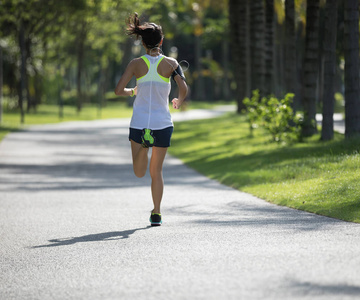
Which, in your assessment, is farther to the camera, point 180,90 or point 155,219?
point 155,219

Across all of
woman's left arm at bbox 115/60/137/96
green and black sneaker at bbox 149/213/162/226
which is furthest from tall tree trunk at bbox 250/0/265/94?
woman's left arm at bbox 115/60/137/96

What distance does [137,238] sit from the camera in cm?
794

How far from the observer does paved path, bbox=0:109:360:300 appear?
557cm

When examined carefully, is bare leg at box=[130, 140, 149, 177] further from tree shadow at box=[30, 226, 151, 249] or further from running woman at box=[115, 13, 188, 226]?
tree shadow at box=[30, 226, 151, 249]

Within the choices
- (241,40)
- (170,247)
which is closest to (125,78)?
(170,247)

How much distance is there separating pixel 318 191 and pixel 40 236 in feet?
14.1

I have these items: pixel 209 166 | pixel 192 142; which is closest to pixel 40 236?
pixel 209 166

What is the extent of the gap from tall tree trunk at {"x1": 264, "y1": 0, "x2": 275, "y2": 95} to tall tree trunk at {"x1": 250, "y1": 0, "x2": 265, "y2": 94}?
0.23 metres

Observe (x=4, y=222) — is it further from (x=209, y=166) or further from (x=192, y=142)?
(x=192, y=142)

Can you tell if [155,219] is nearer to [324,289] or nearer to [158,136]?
[158,136]

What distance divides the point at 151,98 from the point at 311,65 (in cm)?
1214

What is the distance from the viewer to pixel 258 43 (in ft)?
82.4

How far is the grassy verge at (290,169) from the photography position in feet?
33.9

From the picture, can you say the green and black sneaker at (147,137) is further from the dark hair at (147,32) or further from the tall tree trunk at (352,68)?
the tall tree trunk at (352,68)
